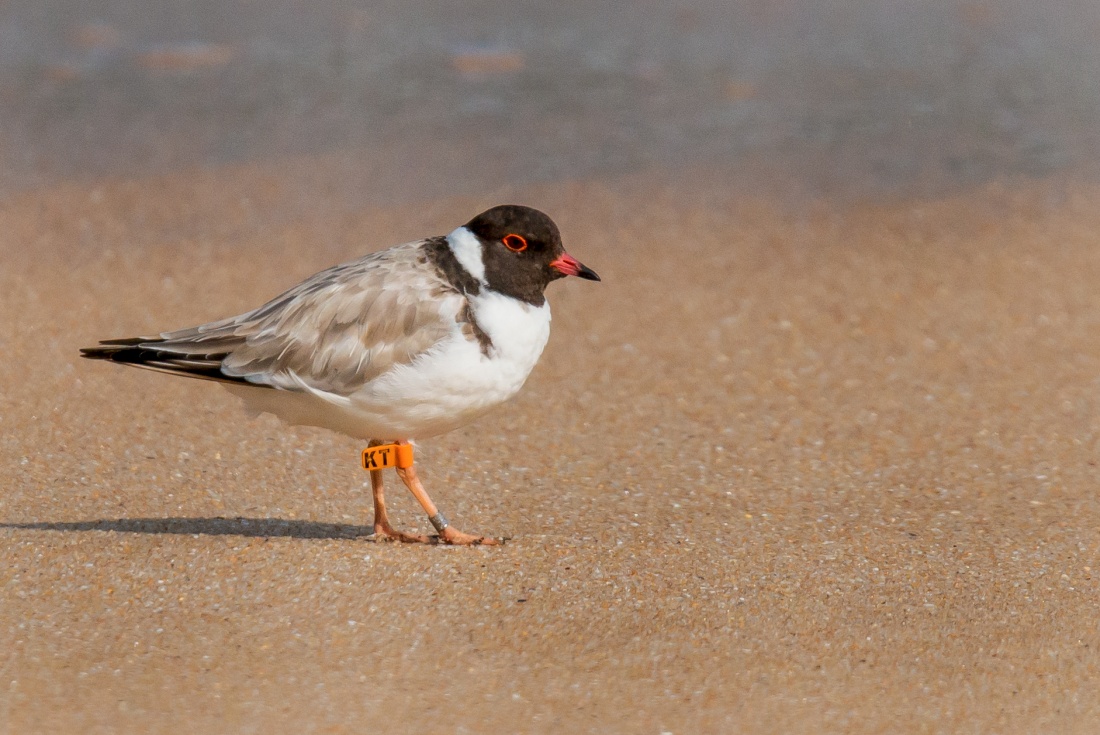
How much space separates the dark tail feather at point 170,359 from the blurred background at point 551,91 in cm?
462

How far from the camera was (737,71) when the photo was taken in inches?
486

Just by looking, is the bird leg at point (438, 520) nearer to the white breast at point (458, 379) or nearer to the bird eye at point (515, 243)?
the white breast at point (458, 379)

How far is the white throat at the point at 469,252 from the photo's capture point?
502cm

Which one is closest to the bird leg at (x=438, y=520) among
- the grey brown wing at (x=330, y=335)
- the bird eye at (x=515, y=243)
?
the grey brown wing at (x=330, y=335)

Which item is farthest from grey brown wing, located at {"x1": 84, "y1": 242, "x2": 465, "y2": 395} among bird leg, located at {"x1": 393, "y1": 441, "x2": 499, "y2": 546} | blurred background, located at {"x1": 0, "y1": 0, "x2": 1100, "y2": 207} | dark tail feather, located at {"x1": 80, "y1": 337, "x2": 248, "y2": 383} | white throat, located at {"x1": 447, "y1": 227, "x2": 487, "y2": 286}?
blurred background, located at {"x1": 0, "y1": 0, "x2": 1100, "y2": 207}

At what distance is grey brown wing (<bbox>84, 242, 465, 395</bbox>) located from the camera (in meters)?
4.88

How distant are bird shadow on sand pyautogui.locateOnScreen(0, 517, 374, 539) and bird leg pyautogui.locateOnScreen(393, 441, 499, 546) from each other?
32cm

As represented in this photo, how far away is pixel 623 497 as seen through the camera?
578 cm

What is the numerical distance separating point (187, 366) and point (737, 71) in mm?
8270

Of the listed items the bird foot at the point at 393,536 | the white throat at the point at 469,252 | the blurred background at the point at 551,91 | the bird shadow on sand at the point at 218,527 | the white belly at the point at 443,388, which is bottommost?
the bird foot at the point at 393,536

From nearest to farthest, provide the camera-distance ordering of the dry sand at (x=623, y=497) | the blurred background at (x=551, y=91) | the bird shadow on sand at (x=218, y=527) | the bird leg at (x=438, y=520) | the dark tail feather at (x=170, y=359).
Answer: the dry sand at (x=623, y=497) < the dark tail feather at (x=170, y=359) < the bird leg at (x=438, y=520) < the bird shadow on sand at (x=218, y=527) < the blurred background at (x=551, y=91)

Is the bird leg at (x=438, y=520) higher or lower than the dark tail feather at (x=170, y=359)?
lower

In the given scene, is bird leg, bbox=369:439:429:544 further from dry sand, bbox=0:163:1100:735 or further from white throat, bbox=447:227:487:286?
white throat, bbox=447:227:487:286

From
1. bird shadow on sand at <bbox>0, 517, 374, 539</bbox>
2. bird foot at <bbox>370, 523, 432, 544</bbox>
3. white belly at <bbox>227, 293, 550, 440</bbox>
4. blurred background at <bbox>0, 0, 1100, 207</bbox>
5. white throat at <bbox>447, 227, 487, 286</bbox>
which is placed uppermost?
blurred background at <bbox>0, 0, 1100, 207</bbox>
